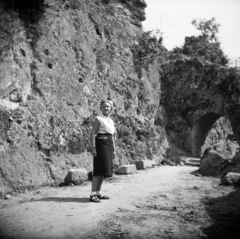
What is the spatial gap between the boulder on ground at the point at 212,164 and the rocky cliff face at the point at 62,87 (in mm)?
2633

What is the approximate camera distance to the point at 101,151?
434 cm

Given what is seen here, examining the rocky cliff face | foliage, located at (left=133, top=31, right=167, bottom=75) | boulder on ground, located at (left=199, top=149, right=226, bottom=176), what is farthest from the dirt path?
foliage, located at (left=133, top=31, right=167, bottom=75)

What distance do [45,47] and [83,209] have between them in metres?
4.90

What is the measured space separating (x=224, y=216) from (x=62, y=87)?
532 centimetres

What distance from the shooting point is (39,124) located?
630cm

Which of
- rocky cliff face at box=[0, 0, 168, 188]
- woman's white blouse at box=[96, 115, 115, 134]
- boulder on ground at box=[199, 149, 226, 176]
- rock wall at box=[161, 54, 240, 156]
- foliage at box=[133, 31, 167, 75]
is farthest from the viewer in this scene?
rock wall at box=[161, 54, 240, 156]

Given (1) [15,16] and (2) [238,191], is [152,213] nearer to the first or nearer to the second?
(2) [238,191]

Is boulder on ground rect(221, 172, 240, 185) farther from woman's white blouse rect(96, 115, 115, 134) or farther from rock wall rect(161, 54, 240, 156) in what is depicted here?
rock wall rect(161, 54, 240, 156)

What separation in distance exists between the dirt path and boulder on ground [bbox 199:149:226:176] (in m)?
2.00

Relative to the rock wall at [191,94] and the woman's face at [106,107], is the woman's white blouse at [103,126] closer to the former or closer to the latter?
the woman's face at [106,107]

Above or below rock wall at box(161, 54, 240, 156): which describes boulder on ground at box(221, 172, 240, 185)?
below

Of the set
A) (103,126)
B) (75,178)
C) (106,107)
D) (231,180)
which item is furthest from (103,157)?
(231,180)

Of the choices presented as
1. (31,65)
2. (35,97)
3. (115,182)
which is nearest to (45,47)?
(31,65)

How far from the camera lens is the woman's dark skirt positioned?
429 centimetres
